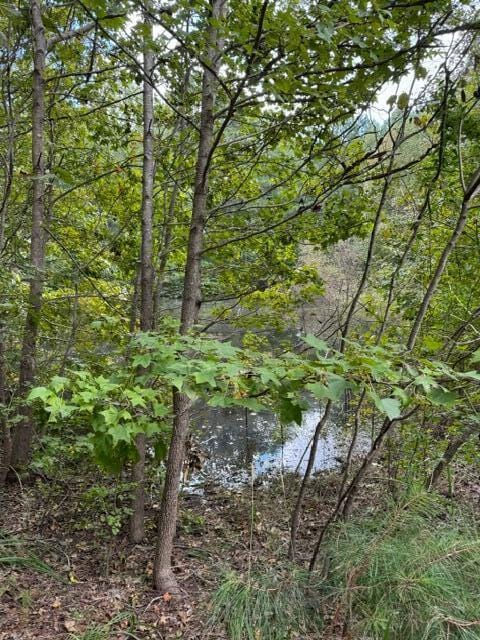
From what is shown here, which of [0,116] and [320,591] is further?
[0,116]

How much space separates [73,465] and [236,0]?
4446 millimetres

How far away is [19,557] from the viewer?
3205 millimetres

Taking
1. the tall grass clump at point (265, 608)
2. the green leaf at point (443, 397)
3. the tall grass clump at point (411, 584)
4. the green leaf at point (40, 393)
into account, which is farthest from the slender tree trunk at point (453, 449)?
the green leaf at point (40, 393)

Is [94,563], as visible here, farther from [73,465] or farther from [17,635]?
[73,465]

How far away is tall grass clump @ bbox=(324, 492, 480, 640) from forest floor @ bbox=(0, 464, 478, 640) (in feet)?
2.48

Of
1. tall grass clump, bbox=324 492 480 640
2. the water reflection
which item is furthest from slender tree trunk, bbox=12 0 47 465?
the water reflection

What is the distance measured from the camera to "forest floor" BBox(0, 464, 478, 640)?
2.70 m

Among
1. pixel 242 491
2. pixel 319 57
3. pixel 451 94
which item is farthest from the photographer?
pixel 242 491

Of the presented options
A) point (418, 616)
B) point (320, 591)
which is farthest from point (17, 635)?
point (418, 616)

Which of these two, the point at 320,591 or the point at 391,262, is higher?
the point at 391,262

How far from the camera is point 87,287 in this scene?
4.50 meters

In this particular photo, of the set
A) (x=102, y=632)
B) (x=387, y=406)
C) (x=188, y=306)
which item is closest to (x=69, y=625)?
(x=102, y=632)

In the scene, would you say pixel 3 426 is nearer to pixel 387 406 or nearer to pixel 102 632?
pixel 102 632

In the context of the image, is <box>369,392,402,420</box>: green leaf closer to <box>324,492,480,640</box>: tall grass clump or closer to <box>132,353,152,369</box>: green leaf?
<box>132,353,152,369</box>: green leaf
